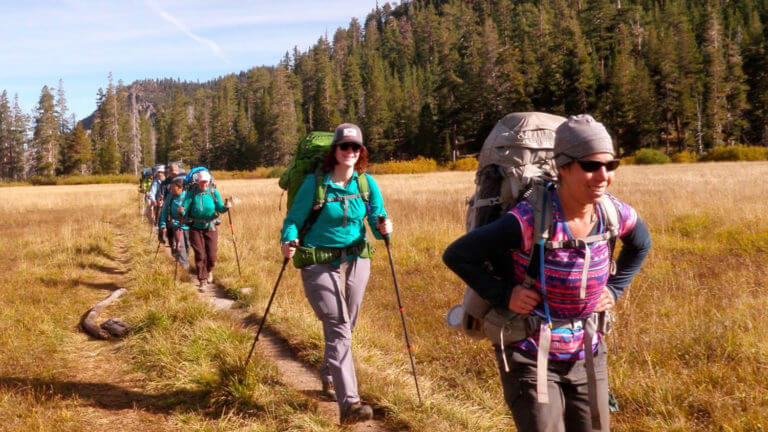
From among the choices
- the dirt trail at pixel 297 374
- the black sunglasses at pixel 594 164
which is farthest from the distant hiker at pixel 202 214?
the black sunglasses at pixel 594 164

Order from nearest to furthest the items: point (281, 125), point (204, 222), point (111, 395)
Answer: point (111, 395) < point (204, 222) < point (281, 125)

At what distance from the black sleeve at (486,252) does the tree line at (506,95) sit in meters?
59.2

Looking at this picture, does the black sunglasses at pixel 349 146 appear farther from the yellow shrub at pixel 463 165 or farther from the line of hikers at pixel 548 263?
the yellow shrub at pixel 463 165

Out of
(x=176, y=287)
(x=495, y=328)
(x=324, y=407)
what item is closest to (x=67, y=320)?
(x=176, y=287)

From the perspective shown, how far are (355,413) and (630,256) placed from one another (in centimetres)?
232

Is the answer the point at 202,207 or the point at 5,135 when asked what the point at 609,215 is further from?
the point at 5,135

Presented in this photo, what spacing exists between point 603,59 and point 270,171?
4721 cm

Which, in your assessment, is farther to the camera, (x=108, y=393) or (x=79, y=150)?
(x=79, y=150)

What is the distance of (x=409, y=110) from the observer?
79125mm

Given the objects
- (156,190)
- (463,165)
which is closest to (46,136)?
(463,165)

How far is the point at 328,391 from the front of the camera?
470 cm

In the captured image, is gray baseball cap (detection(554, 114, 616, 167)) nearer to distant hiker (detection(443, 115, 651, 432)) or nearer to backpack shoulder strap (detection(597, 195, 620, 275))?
distant hiker (detection(443, 115, 651, 432))

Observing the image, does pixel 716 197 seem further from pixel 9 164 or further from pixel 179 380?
pixel 9 164

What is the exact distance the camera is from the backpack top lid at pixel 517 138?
264cm
